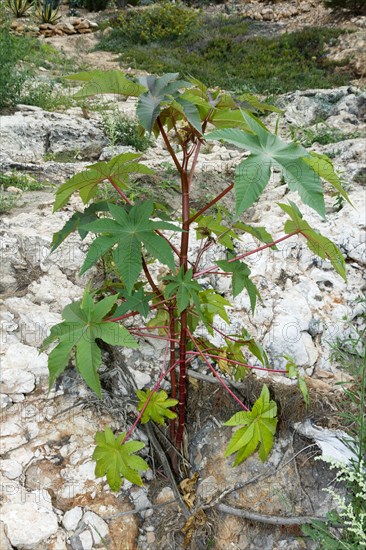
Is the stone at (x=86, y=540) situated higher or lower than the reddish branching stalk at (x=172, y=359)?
lower

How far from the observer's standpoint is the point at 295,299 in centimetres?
236

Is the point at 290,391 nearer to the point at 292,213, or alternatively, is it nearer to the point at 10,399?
the point at 292,213

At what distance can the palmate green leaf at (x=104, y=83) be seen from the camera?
1.25 m

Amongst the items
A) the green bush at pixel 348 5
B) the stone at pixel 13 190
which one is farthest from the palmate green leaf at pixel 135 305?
the green bush at pixel 348 5

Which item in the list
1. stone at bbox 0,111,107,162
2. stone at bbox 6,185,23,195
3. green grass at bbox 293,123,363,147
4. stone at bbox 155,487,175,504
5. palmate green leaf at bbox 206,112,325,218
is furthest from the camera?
green grass at bbox 293,123,363,147

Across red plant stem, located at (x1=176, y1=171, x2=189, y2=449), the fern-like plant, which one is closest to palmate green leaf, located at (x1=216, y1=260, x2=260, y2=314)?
→ red plant stem, located at (x1=176, y1=171, x2=189, y2=449)

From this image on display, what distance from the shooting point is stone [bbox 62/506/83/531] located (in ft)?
5.23

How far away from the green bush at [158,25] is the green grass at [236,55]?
0.10ft

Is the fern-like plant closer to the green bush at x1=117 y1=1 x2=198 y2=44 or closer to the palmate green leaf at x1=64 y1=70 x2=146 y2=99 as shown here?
the green bush at x1=117 y1=1 x2=198 y2=44

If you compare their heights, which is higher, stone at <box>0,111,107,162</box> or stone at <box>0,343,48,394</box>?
stone at <box>0,111,107,162</box>

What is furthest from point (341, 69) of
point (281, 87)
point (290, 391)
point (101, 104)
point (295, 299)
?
point (290, 391)

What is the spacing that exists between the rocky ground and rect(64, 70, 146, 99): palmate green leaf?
1.05 metres

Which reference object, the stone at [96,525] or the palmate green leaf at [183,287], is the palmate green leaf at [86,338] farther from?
the stone at [96,525]

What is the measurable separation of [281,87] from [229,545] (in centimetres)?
679
